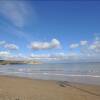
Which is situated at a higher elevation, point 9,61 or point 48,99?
point 9,61

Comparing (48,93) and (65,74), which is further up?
(65,74)

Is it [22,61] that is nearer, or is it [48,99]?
[48,99]

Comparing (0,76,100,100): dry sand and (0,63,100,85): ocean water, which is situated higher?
(0,63,100,85): ocean water

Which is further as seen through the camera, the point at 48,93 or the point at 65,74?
the point at 65,74

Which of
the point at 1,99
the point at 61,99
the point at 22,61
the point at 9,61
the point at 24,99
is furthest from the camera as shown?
the point at 22,61

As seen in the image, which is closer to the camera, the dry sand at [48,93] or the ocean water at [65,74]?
the dry sand at [48,93]

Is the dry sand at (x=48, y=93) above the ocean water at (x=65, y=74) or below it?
below

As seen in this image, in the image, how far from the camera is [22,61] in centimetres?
19450

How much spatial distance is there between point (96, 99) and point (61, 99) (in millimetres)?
2014

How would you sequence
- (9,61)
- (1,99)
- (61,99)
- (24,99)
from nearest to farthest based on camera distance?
(1,99)
(24,99)
(61,99)
(9,61)

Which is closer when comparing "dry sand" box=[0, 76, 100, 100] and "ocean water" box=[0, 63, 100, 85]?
"dry sand" box=[0, 76, 100, 100]

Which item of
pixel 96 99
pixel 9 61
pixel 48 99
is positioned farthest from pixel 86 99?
pixel 9 61

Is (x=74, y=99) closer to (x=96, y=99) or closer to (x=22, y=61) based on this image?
(x=96, y=99)

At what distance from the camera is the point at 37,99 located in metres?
9.09
